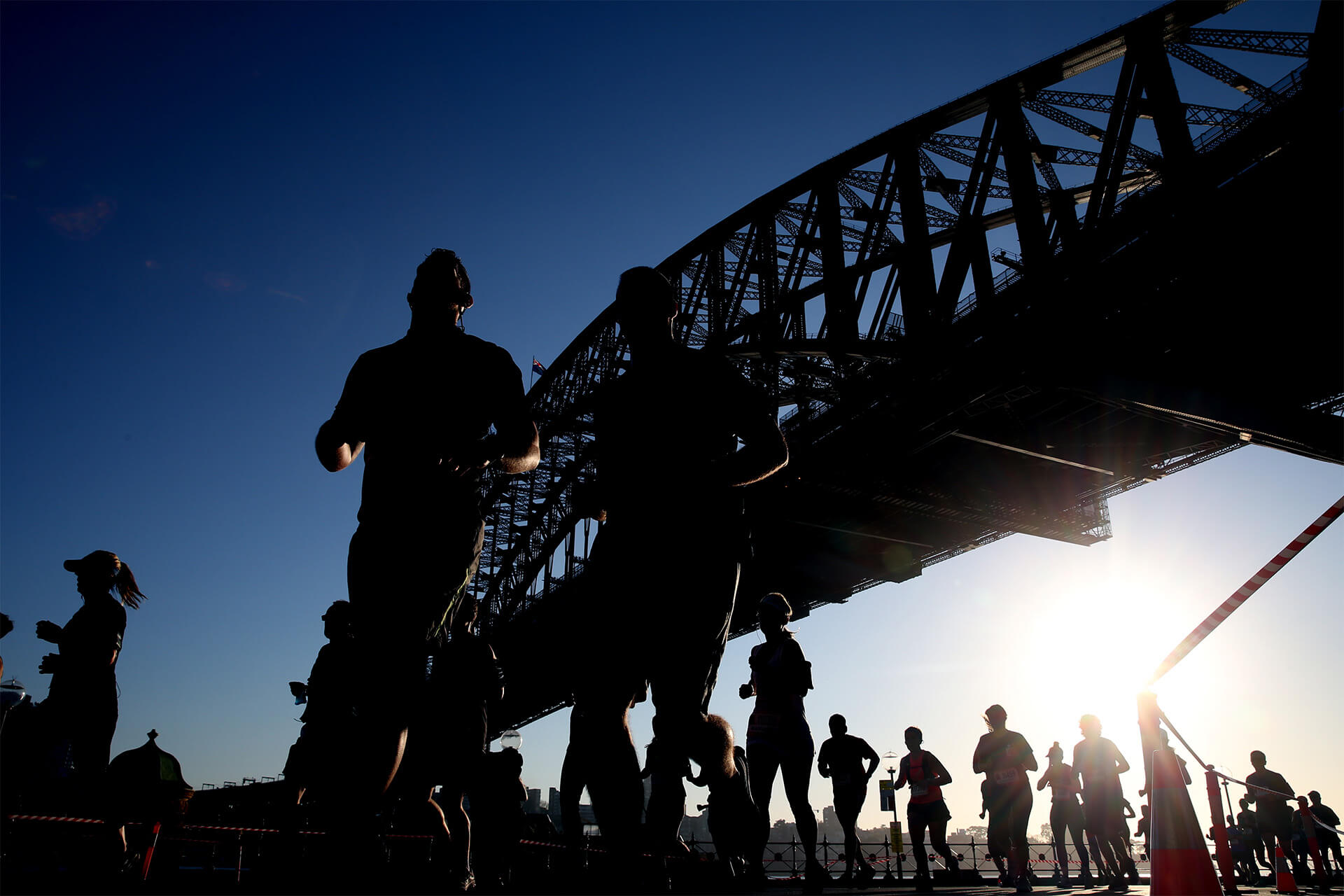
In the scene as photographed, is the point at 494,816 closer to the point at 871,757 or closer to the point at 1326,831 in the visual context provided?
the point at 871,757

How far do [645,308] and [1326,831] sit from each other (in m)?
12.6

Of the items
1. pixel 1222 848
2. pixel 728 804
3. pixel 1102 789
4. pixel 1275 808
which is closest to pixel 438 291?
pixel 728 804

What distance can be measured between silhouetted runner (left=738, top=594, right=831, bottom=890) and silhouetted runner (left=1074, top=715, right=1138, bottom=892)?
3006 millimetres

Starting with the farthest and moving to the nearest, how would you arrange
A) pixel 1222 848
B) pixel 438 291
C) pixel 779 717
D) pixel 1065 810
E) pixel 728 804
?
pixel 1065 810 < pixel 779 717 < pixel 1222 848 < pixel 728 804 < pixel 438 291

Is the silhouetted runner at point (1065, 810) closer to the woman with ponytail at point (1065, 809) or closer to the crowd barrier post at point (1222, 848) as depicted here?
the woman with ponytail at point (1065, 809)

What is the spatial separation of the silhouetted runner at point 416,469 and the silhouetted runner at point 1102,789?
6.36m

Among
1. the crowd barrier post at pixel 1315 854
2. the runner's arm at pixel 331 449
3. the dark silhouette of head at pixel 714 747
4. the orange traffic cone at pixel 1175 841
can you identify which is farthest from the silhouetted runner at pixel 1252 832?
the runner's arm at pixel 331 449

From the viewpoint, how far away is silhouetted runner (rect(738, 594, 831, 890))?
5.13 meters

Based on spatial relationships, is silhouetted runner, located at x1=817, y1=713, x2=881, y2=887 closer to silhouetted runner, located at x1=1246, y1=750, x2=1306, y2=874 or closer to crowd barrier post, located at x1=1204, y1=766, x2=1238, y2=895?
crowd barrier post, located at x1=1204, y1=766, x2=1238, y2=895

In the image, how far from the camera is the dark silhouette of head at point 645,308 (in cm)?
267

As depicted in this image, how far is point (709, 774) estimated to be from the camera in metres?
2.51

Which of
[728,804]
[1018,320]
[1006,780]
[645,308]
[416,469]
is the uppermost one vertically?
[1018,320]

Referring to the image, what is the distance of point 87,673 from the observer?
12.8 ft

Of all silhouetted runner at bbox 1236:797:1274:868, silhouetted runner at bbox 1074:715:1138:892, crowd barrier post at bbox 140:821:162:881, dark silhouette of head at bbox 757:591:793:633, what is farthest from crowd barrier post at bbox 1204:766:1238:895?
silhouetted runner at bbox 1236:797:1274:868
